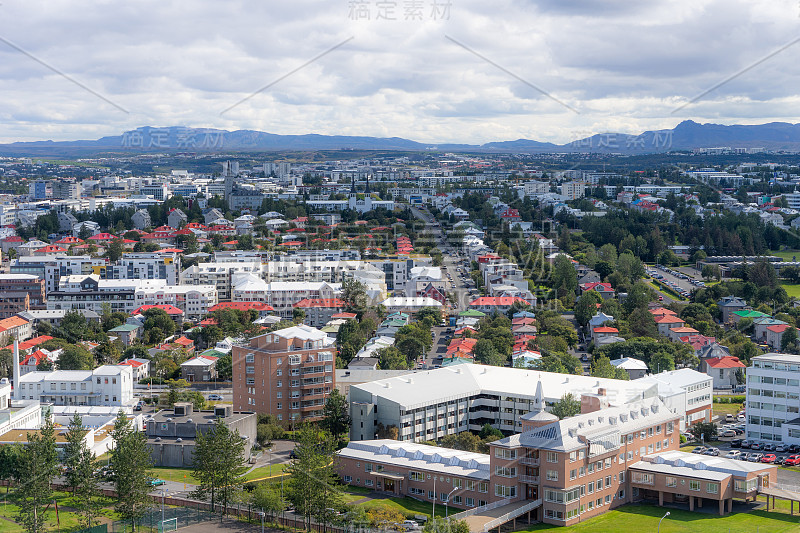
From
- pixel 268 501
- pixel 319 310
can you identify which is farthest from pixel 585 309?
pixel 268 501

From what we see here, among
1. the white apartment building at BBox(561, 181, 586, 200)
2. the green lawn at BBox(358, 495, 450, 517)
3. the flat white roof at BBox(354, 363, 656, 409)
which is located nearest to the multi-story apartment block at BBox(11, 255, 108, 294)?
the flat white roof at BBox(354, 363, 656, 409)

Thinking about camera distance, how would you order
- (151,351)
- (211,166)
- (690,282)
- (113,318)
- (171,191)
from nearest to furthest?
(151,351) < (113,318) < (690,282) < (171,191) < (211,166)

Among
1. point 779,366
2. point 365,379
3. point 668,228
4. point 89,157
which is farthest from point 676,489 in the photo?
point 89,157

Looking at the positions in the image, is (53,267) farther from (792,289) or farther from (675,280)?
(792,289)

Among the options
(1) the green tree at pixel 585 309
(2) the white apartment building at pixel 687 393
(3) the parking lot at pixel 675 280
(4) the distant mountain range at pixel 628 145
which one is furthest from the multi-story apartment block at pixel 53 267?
(4) the distant mountain range at pixel 628 145

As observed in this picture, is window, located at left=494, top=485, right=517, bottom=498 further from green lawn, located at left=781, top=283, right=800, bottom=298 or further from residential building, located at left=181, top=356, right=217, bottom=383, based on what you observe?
green lawn, located at left=781, top=283, right=800, bottom=298

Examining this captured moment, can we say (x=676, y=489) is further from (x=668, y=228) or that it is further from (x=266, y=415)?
(x=668, y=228)
